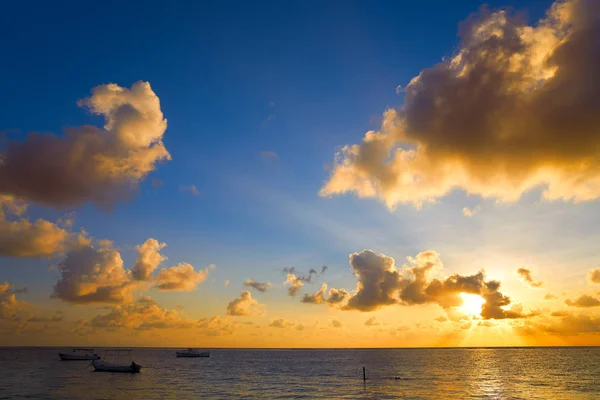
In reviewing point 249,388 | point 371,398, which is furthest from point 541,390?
point 249,388

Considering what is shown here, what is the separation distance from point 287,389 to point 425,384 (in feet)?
131

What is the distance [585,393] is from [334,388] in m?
59.6

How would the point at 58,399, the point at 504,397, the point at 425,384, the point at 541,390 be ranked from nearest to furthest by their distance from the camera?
the point at 58,399
the point at 504,397
the point at 541,390
the point at 425,384

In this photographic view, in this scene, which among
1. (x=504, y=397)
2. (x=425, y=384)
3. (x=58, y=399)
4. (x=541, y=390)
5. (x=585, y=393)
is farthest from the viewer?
(x=425, y=384)

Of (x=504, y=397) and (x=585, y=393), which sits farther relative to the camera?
(x=585, y=393)

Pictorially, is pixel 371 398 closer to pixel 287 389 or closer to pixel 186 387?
pixel 287 389

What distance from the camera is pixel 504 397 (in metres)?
93.6

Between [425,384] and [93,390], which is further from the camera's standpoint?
[425,384]

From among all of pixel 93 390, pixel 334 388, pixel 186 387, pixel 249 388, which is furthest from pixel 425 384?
pixel 93 390

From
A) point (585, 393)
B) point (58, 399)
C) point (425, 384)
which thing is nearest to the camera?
point (58, 399)

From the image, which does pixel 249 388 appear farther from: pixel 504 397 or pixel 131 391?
pixel 504 397

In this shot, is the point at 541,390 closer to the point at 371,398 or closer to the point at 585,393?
the point at 585,393

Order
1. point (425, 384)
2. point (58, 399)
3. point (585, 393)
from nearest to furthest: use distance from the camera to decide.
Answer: point (58, 399)
point (585, 393)
point (425, 384)

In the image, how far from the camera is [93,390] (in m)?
99.3
